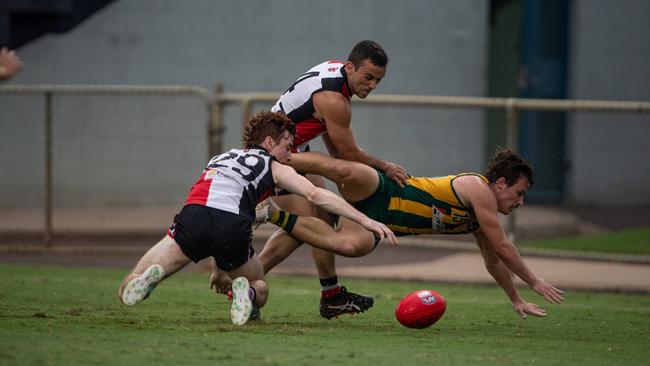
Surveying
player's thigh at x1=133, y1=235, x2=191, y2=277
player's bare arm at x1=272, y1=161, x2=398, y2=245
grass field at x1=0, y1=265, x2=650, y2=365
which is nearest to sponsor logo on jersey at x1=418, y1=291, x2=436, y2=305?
grass field at x1=0, y1=265, x2=650, y2=365

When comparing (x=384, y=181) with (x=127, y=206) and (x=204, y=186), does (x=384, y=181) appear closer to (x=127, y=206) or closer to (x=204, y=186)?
(x=204, y=186)

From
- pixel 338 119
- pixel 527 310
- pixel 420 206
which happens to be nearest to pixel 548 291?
pixel 527 310

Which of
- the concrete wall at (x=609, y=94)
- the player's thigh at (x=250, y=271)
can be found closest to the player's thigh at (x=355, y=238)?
the player's thigh at (x=250, y=271)

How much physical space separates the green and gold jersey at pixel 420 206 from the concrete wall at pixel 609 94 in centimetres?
936

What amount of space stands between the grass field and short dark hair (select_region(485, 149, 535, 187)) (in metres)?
1.07

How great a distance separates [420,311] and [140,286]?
6.21 feet

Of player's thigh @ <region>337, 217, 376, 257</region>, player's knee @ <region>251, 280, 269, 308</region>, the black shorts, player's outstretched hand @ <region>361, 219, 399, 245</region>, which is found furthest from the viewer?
player's thigh @ <region>337, 217, 376, 257</region>

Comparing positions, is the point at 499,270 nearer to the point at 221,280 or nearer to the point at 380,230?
the point at 380,230

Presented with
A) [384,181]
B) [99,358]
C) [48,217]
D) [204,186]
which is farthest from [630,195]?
[99,358]

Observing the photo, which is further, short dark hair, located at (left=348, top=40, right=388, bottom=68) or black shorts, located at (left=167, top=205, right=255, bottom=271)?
short dark hair, located at (left=348, top=40, right=388, bottom=68)

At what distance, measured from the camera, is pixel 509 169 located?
824cm

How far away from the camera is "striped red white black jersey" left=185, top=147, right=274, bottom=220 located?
7.60 metres

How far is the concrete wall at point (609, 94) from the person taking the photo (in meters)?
17.5

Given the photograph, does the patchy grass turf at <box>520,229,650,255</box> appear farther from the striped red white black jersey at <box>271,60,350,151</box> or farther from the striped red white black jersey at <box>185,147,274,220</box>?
the striped red white black jersey at <box>185,147,274,220</box>
